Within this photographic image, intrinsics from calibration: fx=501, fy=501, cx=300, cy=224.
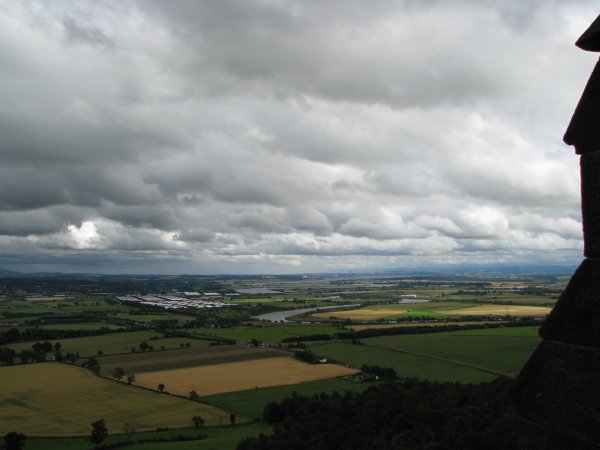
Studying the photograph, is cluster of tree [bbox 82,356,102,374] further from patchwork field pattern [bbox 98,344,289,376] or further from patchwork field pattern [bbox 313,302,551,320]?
patchwork field pattern [bbox 313,302,551,320]

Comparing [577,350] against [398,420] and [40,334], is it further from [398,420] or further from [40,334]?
[40,334]

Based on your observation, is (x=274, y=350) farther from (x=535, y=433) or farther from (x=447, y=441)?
(x=535, y=433)

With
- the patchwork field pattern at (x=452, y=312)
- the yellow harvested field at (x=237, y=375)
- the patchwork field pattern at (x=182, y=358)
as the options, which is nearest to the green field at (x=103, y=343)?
the patchwork field pattern at (x=182, y=358)

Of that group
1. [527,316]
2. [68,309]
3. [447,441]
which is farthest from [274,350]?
[68,309]

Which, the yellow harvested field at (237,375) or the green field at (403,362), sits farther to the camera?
the green field at (403,362)

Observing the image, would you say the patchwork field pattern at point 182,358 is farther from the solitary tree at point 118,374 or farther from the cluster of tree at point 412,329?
the cluster of tree at point 412,329
